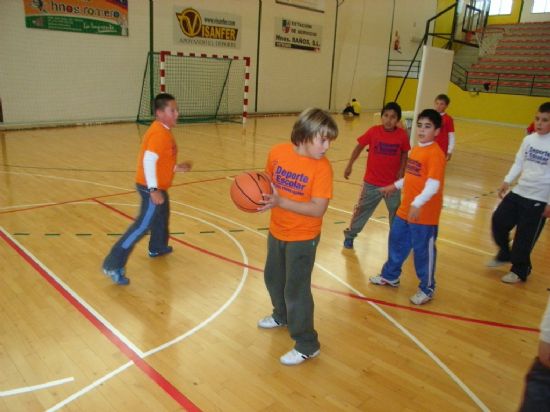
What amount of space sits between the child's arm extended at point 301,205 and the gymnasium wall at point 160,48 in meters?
11.1

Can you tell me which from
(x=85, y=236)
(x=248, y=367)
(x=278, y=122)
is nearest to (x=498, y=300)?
(x=248, y=367)

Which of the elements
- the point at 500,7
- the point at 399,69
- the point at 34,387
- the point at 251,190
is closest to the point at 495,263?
the point at 251,190

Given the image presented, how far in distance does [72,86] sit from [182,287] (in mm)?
10345

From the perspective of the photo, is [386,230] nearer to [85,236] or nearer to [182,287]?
[182,287]

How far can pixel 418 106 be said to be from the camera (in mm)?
10164

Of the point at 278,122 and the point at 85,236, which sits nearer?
the point at 85,236

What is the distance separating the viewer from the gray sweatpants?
9.06ft

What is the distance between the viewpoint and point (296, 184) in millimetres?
2652

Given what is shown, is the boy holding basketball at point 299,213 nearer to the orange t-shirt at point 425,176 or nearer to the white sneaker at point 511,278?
the orange t-shirt at point 425,176

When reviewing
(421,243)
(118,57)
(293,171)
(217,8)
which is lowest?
(421,243)

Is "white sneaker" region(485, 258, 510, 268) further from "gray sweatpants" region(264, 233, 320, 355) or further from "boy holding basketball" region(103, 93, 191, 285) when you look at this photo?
"boy holding basketball" region(103, 93, 191, 285)

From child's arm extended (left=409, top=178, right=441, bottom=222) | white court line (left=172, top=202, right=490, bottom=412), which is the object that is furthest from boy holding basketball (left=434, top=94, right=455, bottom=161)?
child's arm extended (left=409, top=178, right=441, bottom=222)

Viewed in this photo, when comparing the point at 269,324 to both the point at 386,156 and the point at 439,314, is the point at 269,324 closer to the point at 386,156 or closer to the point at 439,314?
the point at 439,314

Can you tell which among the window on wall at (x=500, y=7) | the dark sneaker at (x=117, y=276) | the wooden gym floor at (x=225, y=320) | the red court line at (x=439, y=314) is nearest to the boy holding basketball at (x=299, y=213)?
the wooden gym floor at (x=225, y=320)
